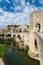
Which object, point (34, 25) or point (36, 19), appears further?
point (34, 25)

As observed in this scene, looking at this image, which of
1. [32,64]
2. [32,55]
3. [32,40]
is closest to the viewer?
[32,64]

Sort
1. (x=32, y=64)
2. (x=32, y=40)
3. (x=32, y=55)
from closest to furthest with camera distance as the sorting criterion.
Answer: (x=32, y=64), (x=32, y=55), (x=32, y=40)

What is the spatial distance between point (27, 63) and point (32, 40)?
3.99 m

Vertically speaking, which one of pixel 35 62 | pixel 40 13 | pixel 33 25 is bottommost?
pixel 35 62

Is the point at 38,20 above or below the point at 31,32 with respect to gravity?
above

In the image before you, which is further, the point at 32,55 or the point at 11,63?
the point at 32,55

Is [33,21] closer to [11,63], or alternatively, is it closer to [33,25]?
[33,25]

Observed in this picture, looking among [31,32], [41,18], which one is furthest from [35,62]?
[41,18]

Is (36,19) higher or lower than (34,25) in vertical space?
higher

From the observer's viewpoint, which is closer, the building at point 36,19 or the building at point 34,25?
the building at point 34,25

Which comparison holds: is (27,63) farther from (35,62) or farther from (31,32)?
(31,32)

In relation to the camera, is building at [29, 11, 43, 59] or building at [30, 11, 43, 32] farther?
building at [30, 11, 43, 32]

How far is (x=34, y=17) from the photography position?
1909 centimetres

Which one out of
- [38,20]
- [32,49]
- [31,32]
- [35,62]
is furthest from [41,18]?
[35,62]
